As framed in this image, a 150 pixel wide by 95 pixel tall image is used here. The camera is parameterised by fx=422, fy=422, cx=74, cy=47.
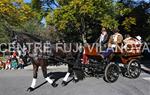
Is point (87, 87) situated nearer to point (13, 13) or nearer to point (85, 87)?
point (85, 87)

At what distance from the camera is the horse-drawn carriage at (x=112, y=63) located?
15.0 meters

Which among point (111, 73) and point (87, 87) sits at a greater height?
point (111, 73)

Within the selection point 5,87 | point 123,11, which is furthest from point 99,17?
point 5,87

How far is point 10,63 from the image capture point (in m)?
23.5

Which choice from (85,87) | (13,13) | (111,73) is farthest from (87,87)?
(13,13)

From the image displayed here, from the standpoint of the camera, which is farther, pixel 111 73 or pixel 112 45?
pixel 112 45

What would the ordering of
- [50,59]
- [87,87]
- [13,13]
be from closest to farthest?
[87,87] → [50,59] → [13,13]

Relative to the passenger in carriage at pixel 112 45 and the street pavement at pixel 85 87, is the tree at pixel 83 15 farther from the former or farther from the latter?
the street pavement at pixel 85 87

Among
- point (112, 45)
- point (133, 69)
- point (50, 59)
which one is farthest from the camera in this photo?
point (133, 69)

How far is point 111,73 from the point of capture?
15.0m

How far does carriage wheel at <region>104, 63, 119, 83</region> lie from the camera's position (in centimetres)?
1470

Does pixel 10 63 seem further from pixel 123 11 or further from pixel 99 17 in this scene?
pixel 123 11

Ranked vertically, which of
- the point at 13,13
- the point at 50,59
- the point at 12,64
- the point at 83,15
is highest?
the point at 13,13

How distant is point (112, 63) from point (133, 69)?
1.43 m
